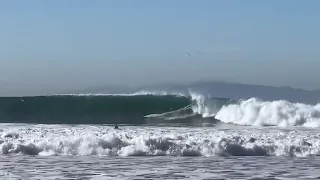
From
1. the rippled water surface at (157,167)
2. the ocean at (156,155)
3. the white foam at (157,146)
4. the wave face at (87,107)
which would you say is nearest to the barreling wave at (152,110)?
the wave face at (87,107)

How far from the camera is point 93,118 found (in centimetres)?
3159

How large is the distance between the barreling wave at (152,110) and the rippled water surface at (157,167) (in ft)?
42.4

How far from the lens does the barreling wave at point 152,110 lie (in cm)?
3042

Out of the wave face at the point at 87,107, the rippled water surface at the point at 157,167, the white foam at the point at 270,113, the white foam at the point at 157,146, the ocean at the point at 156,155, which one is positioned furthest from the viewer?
the wave face at the point at 87,107

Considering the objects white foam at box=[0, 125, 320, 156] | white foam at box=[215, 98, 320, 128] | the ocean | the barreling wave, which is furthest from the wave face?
white foam at box=[0, 125, 320, 156]

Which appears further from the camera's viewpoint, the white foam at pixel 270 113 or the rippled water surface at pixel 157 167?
the white foam at pixel 270 113

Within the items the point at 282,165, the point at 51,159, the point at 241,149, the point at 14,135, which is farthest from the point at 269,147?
the point at 14,135

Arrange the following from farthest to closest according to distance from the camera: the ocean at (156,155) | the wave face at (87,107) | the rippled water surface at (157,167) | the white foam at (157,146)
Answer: the wave face at (87,107) < the white foam at (157,146) < the ocean at (156,155) < the rippled water surface at (157,167)

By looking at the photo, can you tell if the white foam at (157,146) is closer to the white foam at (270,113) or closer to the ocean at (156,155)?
the ocean at (156,155)

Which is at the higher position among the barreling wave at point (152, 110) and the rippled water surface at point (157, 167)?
the barreling wave at point (152, 110)

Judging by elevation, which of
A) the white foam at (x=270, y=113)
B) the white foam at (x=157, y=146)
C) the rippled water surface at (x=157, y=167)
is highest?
the white foam at (x=270, y=113)

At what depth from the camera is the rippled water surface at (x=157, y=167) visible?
1293 cm

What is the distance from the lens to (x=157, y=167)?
14297 mm

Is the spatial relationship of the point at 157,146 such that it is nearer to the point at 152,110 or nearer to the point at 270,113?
the point at 270,113
